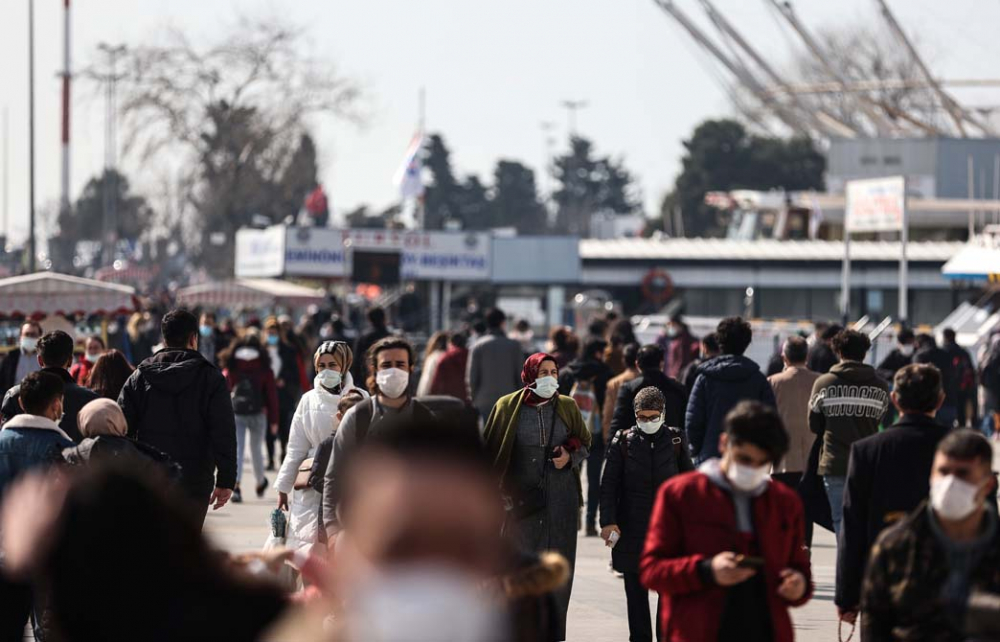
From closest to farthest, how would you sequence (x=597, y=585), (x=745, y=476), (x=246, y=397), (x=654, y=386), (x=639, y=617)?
(x=745, y=476), (x=639, y=617), (x=654, y=386), (x=597, y=585), (x=246, y=397)

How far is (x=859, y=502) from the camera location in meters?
6.46

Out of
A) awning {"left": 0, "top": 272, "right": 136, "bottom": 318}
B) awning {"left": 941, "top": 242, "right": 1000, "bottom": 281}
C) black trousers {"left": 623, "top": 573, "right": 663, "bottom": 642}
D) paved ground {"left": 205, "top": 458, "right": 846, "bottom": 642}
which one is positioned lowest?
paved ground {"left": 205, "top": 458, "right": 846, "bottom": 642}

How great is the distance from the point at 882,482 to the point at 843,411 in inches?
128

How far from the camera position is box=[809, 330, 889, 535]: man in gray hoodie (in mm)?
9625

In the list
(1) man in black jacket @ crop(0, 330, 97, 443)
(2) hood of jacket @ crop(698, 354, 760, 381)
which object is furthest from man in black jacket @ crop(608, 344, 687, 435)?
(1) man in black jacket @ crop(0, 330, 97, 443)

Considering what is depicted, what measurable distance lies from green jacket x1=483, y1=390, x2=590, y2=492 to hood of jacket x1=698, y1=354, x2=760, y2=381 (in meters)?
1.80

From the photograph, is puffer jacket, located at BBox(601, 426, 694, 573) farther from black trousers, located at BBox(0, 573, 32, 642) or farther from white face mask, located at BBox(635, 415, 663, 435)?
black trousers, located at BBox(0, 573, 32, 642)

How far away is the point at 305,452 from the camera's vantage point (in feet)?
28.9

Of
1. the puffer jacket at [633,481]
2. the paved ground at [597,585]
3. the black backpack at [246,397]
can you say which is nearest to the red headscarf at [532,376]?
the puffer jacket at [633,481]

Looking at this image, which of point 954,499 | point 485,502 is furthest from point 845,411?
point 485,502

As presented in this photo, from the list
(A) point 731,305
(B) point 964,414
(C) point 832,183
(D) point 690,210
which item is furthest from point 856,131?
(B) point 964,414

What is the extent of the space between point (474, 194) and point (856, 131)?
54.0 m

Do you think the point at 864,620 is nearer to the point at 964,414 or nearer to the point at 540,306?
the point at 964,414

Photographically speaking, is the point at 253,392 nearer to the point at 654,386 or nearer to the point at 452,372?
the point at 452,372
